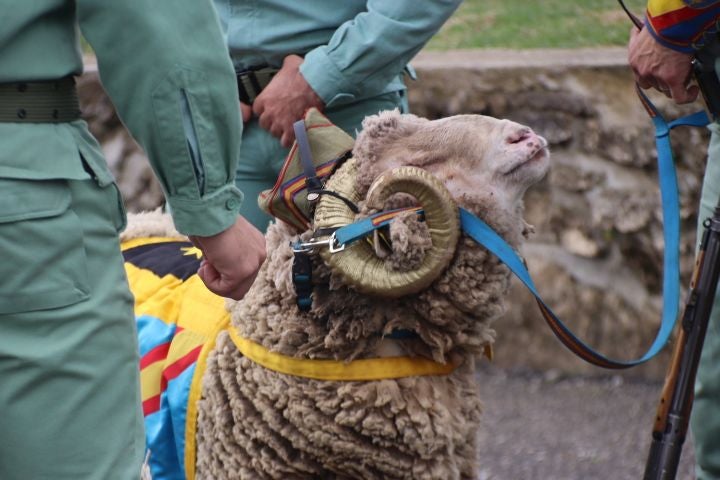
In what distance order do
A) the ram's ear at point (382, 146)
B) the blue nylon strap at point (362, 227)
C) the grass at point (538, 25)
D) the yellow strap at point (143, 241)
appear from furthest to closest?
the grass at point (538, 25) < the yellow strap at point (143, 241) < the ram's ear at point (382, 146) < the blue nylon strap at point (362, 227)

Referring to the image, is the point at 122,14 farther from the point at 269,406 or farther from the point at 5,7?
the point at 269,406

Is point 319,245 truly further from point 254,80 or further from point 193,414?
point 254,80

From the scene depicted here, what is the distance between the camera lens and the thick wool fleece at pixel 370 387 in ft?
6.40

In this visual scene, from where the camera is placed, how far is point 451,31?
594 centimetres

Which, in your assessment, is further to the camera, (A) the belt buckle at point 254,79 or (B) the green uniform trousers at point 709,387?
(A) the belt buckle at point 254,79

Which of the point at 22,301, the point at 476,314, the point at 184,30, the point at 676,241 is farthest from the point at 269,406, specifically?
the point at 676,241

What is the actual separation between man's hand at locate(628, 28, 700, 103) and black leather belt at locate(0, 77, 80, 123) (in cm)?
140

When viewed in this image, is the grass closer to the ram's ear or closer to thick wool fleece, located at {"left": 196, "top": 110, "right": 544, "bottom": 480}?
the ram's ear

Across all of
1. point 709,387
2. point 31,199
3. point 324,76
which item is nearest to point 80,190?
point 31,199

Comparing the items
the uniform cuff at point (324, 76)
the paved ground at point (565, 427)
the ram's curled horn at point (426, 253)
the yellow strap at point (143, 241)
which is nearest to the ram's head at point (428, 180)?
the ram's curled horn at point (426, 253)

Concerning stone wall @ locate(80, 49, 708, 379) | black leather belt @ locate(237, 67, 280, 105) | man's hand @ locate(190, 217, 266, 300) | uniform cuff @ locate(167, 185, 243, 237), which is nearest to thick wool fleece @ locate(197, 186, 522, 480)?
man's hand @ locate(190, 217, 266, 300)

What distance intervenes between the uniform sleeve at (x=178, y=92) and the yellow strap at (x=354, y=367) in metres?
0.58

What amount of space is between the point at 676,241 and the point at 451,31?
3.87m

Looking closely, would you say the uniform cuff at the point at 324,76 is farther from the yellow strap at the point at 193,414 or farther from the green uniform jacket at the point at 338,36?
the yellow strap at the point at 193,414
